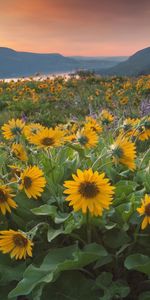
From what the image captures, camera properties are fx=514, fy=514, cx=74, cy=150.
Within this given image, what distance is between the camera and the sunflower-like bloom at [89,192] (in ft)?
7.06

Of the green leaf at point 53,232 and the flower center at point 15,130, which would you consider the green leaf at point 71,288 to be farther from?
the flower center at point 15,130

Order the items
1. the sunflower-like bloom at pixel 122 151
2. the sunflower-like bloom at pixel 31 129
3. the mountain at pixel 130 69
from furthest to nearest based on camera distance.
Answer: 1. the mountain at pixel 130 69
2. the sunflower-like bloom at pixel 31 129
3. the sunflower-like bloom at pixel 122 151

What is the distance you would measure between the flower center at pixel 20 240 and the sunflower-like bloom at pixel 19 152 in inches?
31.4

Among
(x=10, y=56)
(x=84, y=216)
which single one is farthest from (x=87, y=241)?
(x=10, y=56)

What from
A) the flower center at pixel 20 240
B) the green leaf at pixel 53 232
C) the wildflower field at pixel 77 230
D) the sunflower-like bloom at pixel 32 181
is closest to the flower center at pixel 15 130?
the wildflower field at pixel 77 230

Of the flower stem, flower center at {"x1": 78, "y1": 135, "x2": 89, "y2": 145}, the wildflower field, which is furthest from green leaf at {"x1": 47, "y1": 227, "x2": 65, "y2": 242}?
flower center at {"x1": 78, "y1": 135, "x2": 89, "y2": 145}

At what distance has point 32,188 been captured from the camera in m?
2.45

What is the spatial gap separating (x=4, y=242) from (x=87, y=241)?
0.43 meters

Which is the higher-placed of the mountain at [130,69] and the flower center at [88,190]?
the flower center at [88,190]

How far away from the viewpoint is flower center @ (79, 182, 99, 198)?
7.09 feet

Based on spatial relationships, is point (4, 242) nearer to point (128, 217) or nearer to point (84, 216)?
point (84, 216)

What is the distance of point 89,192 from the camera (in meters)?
2.17

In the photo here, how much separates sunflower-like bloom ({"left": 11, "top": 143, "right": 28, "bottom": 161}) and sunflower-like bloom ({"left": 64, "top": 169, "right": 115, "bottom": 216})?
0.88 m

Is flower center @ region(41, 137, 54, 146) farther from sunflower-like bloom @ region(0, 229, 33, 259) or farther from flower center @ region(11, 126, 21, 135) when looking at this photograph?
sunflower-like bloom @ region(0, 229, 33, 259)
